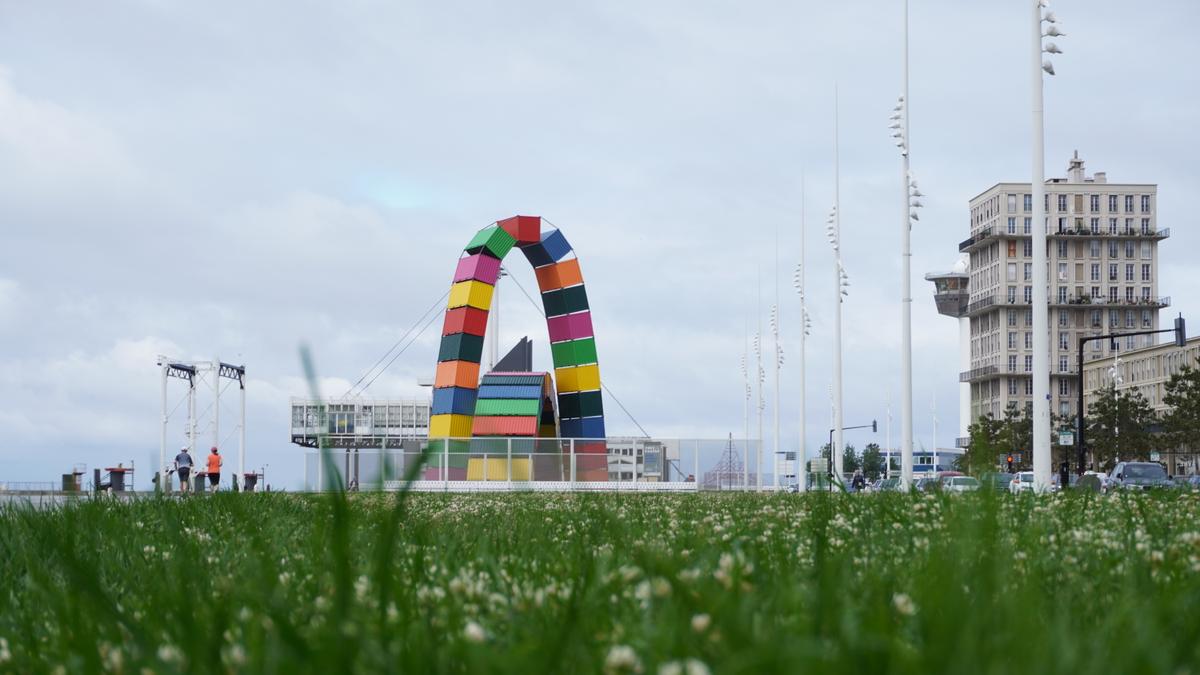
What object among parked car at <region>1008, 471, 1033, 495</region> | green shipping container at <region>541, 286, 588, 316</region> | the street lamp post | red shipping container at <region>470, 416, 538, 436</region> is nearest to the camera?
parked car at <region>1008, 471, 1033, 495</region>

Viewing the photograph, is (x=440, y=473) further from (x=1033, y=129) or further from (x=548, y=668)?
(x=548, y=668)

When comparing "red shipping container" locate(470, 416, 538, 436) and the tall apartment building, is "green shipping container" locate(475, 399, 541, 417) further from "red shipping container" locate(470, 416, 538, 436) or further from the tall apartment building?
the tall apartment building

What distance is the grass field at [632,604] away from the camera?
2.29 meters

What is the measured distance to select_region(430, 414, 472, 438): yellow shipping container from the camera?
3984cm

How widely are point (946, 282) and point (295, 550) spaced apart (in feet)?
571

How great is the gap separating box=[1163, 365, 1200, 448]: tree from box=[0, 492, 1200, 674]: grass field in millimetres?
78997

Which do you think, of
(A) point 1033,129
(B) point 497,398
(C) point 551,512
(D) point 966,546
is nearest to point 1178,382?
(B) point 497,398

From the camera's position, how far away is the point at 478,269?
40000mm

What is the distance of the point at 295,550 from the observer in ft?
19.9

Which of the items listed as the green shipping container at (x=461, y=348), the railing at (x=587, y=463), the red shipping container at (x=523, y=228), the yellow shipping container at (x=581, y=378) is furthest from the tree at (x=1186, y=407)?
the green shipping container at (x=461, y=348)

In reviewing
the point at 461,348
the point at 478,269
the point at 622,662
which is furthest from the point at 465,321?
the point at 622,662

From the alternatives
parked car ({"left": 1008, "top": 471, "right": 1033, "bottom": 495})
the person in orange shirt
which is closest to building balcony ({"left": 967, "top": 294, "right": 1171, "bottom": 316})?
parked car ({"left": 1008, "top": 471, "right": 1033, "bottom": 495})

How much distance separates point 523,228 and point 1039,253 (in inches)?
699

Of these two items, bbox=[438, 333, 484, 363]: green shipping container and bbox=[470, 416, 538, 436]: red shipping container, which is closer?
bbox=[438, 333, 484, 363]: green shipping container
